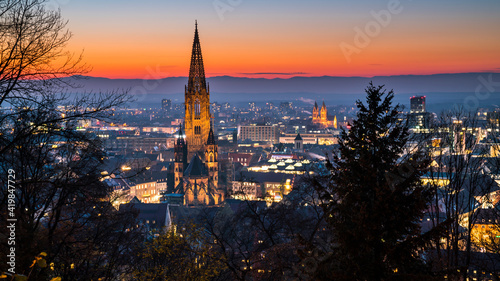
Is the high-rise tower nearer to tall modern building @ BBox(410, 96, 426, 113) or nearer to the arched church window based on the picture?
the arched church window

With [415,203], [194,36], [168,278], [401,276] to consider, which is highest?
[194,36]

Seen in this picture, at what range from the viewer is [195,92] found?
82750 mm

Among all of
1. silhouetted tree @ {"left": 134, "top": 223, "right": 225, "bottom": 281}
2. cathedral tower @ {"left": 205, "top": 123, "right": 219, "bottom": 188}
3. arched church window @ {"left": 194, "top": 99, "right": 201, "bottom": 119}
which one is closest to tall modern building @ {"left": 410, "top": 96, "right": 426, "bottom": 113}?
arched church window @ {"left": 194, "top": 99, "right": 201, "bottom": 119}

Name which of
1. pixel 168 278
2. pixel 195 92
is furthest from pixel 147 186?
pixel 168 278

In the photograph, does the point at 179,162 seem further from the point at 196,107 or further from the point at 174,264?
the point at 174,264

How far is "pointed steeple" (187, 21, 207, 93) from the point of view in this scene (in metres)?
80.9

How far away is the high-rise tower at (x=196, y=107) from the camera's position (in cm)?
8162

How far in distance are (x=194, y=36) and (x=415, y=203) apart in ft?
250

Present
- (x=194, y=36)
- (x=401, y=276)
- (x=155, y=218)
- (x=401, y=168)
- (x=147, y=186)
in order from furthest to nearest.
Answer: (x=147, y=186), (x=194, y=36), (x=155, y=218), (x=401, y=168), (x=401, y=276)

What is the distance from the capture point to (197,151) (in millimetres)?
81062

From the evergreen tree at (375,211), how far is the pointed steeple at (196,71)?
7275 centimetres

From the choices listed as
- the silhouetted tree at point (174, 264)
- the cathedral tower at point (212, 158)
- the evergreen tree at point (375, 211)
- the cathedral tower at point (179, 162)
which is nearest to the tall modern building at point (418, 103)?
the cathedral tower at point (212, 158)

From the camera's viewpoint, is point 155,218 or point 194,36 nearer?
point 155,218

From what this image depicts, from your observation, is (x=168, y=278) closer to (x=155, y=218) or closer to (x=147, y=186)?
(x=155, y=218)
